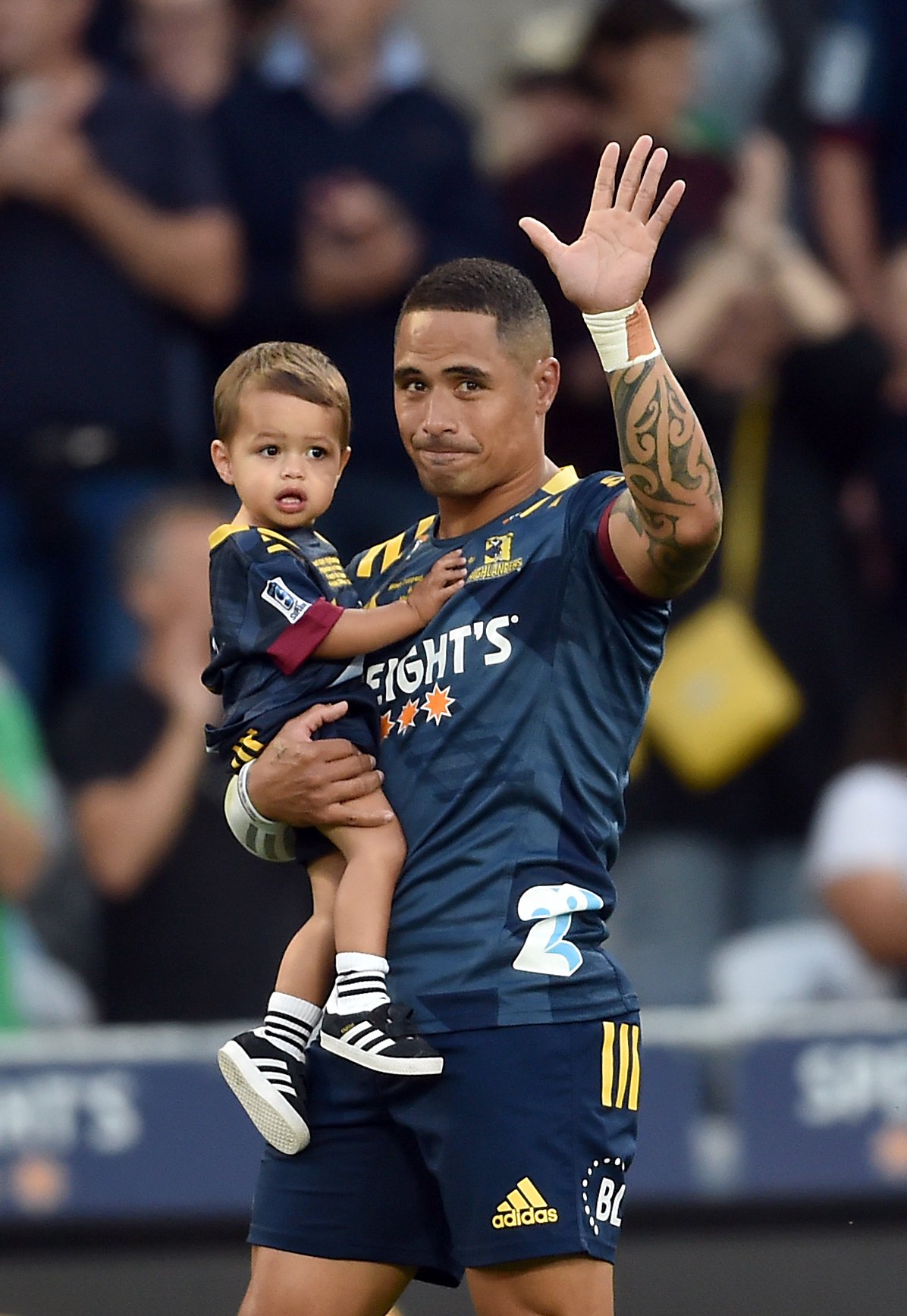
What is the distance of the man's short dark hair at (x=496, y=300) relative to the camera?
3.18 meters

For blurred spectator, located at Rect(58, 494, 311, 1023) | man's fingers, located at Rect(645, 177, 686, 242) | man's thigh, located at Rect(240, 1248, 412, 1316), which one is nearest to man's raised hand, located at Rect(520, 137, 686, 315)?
man's fingers, located at Rect(645, 177, 686, 242)

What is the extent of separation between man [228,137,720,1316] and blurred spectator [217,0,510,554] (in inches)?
150

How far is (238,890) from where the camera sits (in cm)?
670

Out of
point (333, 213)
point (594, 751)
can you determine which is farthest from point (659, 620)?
point (333, 213)

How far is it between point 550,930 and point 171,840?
376cm

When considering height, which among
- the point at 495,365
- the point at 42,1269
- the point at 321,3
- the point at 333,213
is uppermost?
the point at 321,3

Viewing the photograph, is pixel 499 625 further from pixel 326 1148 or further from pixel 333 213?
pixel 333 213

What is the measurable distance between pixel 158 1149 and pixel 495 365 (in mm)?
3801

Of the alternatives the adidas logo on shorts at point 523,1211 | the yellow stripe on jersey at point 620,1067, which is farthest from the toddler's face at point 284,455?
the adidas logo on shorts at point 523,1211

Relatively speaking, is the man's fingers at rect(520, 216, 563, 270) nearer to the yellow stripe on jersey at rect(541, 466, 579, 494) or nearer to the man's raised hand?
the man's raised hand

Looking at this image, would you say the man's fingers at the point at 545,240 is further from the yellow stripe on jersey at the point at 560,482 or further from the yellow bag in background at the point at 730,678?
the yellow bag in background at the point at 730,678

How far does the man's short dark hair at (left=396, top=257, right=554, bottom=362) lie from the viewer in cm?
318

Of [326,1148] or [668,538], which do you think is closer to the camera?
[668,538]

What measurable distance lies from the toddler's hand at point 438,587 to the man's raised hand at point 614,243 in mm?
445
